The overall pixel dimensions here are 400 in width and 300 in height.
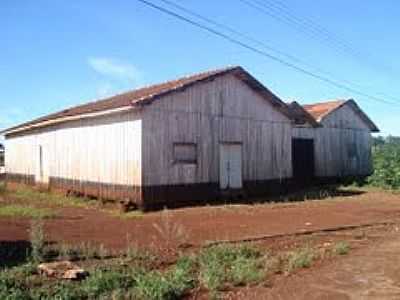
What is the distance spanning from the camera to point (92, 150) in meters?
24.2

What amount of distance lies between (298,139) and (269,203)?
10.0 meters

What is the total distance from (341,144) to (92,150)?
56.4 feet

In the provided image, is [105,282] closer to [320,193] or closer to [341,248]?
[341,248]

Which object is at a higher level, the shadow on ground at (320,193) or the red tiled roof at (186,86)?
the red tiled roof at (186,86)

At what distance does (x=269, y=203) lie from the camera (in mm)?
22938

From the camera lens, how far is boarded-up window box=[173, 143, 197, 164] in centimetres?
2169

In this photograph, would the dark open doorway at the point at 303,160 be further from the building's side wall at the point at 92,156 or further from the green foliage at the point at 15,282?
the green foliage at the point at 15,282

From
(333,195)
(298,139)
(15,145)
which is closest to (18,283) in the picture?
(333,195)

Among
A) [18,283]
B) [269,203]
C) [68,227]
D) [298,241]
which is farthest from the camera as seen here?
[269,203]

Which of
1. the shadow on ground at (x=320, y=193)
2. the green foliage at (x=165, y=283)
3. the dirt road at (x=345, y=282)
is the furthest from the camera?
the shadow on ground at (x=320, y=193)

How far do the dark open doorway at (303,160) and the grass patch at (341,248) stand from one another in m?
19.9

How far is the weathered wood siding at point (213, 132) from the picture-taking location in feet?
68.7

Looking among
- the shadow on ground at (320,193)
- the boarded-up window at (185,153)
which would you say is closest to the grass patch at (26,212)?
the boarded-up window at (185,153)

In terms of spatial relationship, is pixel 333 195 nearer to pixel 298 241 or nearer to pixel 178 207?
pixel 178 207
